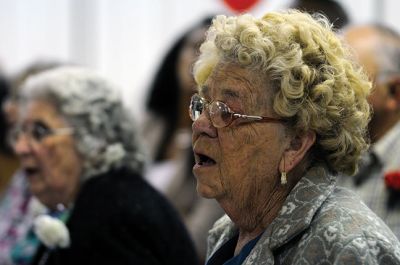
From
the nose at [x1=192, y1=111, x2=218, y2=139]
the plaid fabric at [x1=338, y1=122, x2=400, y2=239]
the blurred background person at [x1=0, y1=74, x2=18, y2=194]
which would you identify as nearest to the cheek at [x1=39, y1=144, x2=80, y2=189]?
the plaid fabric at [x1=338, y1=122, x2=400, y2=239]

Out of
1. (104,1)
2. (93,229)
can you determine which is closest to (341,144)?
(93,229)

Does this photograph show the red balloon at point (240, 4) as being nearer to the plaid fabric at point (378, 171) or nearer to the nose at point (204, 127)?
the plaid fabric at point (378, 171)

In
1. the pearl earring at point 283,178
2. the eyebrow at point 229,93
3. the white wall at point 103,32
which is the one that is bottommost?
the white wall at point 103,32

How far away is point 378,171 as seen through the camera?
3.68 metres

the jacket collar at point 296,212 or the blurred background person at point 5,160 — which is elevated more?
the jacket collar at point 296,212

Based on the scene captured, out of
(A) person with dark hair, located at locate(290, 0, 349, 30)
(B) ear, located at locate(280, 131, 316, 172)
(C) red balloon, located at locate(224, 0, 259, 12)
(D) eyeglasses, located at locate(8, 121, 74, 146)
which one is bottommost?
(C) red balloon, located at locate(224, 0, 259, 12)

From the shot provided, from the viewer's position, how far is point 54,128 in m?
3.80

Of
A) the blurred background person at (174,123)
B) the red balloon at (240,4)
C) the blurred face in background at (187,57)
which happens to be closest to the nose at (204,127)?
the blurred background person at (174,123)

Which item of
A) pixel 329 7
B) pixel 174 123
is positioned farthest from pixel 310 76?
pixel 174 123

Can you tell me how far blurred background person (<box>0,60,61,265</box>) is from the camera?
408 cm

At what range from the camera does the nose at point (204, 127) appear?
251cm

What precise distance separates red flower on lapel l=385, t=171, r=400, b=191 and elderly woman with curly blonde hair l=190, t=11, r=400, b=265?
3.11 ft

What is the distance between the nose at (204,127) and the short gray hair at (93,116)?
1.28 meters

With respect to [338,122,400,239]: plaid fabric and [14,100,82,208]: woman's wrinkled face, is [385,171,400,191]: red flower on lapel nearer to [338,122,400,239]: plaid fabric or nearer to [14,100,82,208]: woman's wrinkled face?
[338,122,400,239]: plaid fabric
